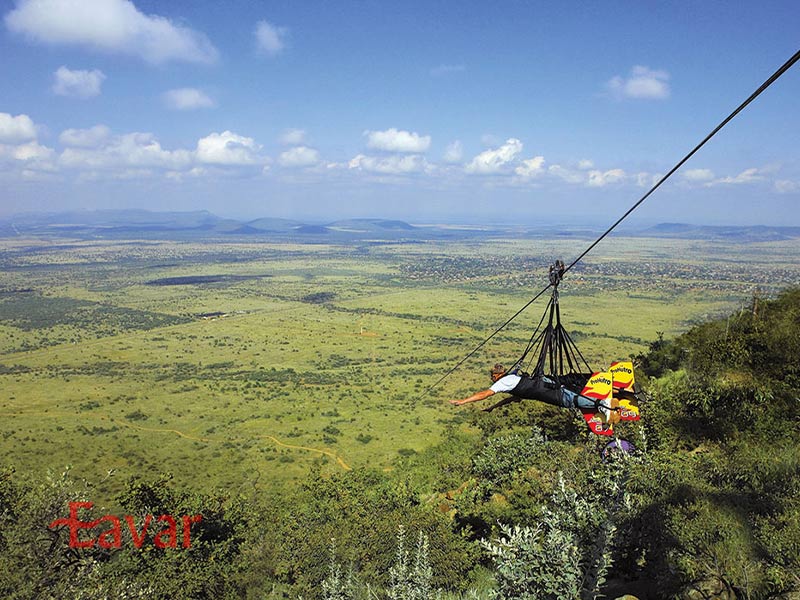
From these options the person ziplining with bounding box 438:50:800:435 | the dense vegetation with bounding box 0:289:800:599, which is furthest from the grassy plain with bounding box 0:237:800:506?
the dense vegetation with bounding box 0:289:800:599

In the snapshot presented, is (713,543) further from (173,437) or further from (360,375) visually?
(360,375)

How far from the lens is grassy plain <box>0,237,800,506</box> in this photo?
32.1 metres

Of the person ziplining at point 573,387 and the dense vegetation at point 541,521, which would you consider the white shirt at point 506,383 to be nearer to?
the person ziplining at point 573,387

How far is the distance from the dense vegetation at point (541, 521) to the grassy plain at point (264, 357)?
5.69 meters

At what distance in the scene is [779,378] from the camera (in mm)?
17500

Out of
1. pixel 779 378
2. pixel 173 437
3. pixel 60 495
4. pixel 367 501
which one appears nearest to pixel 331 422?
pixel 173 437

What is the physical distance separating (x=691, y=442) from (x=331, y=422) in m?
26.9

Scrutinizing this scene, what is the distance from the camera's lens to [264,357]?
61.0 metres

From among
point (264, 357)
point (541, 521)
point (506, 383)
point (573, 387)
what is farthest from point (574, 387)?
point (264, 357)

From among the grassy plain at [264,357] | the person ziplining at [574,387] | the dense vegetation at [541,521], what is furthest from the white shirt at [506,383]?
the grassy plain at [264,357]

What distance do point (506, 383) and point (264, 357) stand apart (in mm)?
54837

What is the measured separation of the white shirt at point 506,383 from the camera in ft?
32.1

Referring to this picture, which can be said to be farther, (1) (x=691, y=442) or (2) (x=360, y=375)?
(2) (x=360, y=375)

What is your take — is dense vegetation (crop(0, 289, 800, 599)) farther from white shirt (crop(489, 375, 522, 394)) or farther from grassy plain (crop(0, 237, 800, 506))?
grassy plain (crop(0, 237, 800, 506))
